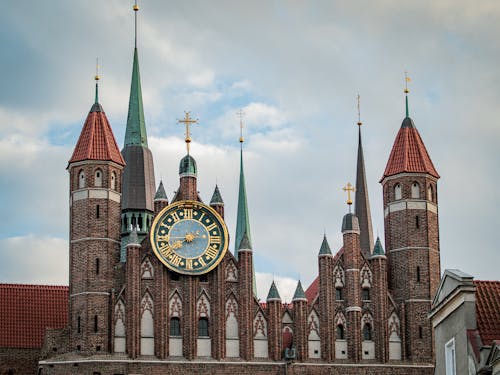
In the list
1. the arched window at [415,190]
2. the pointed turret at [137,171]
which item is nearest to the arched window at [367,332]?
the arched window at [415,190]

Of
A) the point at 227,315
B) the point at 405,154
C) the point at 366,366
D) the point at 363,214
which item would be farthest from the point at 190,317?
the point at 363,214

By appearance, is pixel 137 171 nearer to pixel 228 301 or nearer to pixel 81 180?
pixel 81 180

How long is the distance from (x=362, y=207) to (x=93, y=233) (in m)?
17.4

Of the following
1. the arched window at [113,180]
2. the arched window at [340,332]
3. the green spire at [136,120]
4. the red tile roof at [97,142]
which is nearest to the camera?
the arched window at [340,332]

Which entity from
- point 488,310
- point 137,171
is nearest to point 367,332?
point 137,171

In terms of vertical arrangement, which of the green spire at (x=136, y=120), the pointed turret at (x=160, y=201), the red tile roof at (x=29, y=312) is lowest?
the red tile roof at (x=29, y=312)

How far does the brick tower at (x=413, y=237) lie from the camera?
4628cm

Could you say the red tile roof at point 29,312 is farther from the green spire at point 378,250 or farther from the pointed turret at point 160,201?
the green spire at point 378,250

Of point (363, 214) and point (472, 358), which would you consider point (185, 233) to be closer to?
point (363, 214)

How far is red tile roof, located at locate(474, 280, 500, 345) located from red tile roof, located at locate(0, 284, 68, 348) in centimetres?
2207

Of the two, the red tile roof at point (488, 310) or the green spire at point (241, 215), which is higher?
the green spire at point (241, 215)

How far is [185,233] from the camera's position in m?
45.9

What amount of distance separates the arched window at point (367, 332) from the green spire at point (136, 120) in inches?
558

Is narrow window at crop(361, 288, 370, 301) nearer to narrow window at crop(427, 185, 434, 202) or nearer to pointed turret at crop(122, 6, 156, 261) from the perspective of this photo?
narrow window at crop(427, 185, 434, 202)
